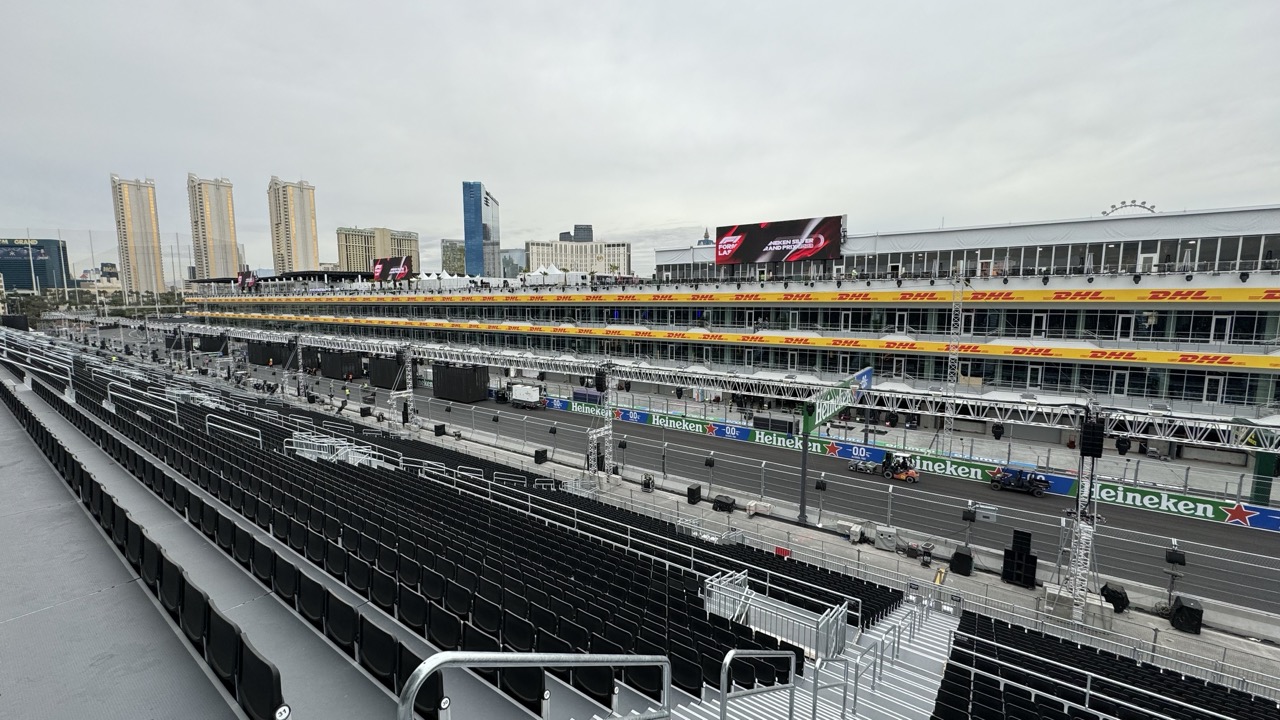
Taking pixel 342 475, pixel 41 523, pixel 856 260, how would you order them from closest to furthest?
pixel 41 523, pixel 342 475, pixel 856 260

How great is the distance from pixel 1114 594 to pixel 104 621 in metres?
23.8

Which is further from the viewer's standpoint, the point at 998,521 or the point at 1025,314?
the point at 1025,314

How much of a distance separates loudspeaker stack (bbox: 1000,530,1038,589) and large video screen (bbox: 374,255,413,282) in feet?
229

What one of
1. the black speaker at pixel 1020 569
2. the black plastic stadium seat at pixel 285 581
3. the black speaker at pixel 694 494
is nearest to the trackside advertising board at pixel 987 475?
the black speaker at pixel 1020 569

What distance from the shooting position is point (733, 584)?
40.9 feet

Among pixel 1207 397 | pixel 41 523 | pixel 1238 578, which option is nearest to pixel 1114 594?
pixel 1238 578

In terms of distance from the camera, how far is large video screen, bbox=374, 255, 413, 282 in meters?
72.7

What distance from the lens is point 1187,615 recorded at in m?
15.4

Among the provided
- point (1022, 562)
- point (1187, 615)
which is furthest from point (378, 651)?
point (1187, 615)

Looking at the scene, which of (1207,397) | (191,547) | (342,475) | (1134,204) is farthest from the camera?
(1134,204)

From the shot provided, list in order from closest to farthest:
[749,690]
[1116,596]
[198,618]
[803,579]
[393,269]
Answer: [198,618] < [749,690] < [803,579] < [1116,596] < [393,269]

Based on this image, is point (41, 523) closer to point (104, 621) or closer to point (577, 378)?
point (104, 621)

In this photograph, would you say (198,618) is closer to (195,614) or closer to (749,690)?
(195,614)

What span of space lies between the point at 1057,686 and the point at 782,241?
113ft
